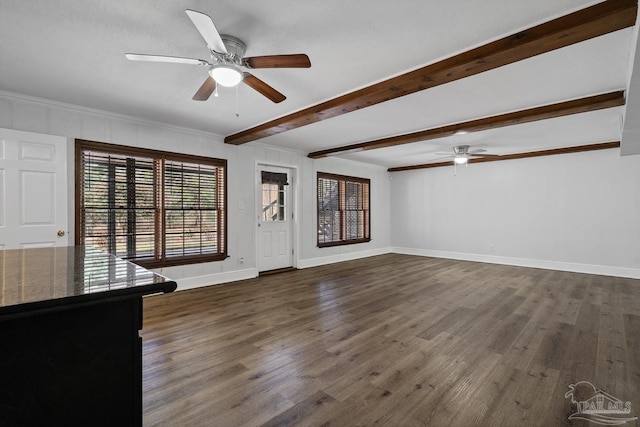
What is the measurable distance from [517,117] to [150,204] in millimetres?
5076

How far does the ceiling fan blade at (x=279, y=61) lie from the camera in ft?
6.73

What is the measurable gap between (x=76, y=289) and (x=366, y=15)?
2.16 metres

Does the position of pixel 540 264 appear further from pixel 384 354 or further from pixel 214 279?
pixel 214 279

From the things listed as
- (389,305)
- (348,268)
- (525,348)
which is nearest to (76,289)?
(525,348)

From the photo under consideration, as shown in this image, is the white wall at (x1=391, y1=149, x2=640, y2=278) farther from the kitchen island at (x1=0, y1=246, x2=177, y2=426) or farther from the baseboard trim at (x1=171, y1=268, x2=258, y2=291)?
the kitchen island at (x1=0, y1=246, x2=177, y2=426)

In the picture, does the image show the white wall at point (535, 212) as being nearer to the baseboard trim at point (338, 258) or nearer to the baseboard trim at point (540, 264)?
the baseboard trim at point (540, 264)

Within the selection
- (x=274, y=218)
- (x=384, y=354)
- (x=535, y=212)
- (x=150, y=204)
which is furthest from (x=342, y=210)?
(x=384, y=354)

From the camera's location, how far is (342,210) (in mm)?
7398

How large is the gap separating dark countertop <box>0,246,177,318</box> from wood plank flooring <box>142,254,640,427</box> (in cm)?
113

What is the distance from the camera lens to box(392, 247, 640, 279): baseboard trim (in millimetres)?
5527

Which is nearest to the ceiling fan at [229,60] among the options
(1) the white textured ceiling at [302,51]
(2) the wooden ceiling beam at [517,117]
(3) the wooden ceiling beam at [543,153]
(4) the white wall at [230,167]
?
(1) the white textured ceiling at [302,51]

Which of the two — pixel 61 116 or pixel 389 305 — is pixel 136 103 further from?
pixel 389 305

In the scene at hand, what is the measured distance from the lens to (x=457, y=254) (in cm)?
752

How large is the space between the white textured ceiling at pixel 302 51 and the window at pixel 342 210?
9.36 ft
